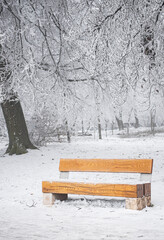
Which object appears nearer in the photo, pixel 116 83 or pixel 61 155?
pixel 116 83

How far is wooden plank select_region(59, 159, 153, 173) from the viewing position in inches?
179

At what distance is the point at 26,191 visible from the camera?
20.7ft

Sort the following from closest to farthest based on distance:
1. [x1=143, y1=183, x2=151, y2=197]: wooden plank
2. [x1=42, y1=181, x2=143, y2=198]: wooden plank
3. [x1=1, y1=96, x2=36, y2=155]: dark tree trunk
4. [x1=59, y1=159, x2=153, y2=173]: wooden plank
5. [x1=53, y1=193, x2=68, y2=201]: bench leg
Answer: [x1=42, y1=181, x2=143, y2=198]: wooden plank < [x1=143, y1=183, x2=151, y2=197]: wooden plank < [x1=59, y1=159, x2=153, y2=173]: wooden plank < [x1=53, y1=193, x2=68, y2=201]: bench leg < [x1=1, y1=96, x2=36, y2=155]: dark tree trunk

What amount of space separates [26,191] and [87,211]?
2.24 metres

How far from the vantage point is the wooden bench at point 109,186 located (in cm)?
425

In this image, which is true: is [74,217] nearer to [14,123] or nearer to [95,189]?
[95,189]

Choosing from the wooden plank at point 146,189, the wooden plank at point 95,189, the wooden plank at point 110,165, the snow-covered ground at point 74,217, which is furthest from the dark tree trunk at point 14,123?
the wooden plank at point 146,189

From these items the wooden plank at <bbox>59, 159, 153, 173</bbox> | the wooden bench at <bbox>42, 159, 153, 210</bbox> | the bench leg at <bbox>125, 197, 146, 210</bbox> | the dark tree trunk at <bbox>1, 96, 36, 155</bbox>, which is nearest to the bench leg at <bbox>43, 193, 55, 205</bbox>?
the wooden bench at <bbox>42, 159, 153, 210</bbox>

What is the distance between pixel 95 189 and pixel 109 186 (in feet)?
0.72

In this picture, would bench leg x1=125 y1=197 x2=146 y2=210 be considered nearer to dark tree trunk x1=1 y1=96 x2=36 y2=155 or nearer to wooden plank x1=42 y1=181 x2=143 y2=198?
wooden plank x1=42 y1=181 x2=143 y2=198

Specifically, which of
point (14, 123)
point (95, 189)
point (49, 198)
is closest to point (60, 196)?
point (49, 198)

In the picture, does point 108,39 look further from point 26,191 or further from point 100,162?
point 26,191

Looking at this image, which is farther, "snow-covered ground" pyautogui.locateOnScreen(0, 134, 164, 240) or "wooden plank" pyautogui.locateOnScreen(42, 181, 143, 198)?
"wooden plank" pyautogui.locateOnScreen(42, 181, 143, 198)

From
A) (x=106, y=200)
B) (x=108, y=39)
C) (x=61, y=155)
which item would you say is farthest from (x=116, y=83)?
(x=106, y=200)
